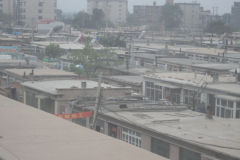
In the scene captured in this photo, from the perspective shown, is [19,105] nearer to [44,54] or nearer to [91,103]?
[91,103]

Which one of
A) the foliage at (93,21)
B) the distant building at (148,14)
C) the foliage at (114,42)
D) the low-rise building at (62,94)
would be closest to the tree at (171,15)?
the distant building at (148,14)

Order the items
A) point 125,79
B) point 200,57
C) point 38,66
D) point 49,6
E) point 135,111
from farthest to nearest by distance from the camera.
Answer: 1. point 49,6
2. point 200,57
3. point 38,66
4. point 125,79
5. point 135,111

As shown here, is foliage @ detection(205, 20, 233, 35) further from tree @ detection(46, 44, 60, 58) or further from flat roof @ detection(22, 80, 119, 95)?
flat roof @ detection(22, 80, 119, 95)

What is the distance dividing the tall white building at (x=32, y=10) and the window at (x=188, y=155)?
128ft

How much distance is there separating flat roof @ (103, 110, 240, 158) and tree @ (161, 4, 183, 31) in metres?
41.3

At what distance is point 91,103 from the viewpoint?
839cm

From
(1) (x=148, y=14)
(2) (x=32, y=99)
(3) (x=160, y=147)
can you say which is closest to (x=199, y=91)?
(2) (x=32, y=99)

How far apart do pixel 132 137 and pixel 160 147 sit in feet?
2.22

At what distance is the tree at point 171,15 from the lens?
160 feet

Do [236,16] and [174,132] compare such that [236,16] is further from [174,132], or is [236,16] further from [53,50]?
[174,132]

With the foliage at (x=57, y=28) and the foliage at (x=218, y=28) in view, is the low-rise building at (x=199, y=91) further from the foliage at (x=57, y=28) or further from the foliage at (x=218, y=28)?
the foliage at (x=57, y=28)

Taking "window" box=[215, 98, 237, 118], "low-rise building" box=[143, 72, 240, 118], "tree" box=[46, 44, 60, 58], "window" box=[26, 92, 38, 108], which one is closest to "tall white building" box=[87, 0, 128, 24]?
"tree" box=[46, 44, 60, 58]

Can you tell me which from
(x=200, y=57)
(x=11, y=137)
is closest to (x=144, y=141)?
(x=11, y=137)

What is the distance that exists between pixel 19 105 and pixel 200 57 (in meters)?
15.3
